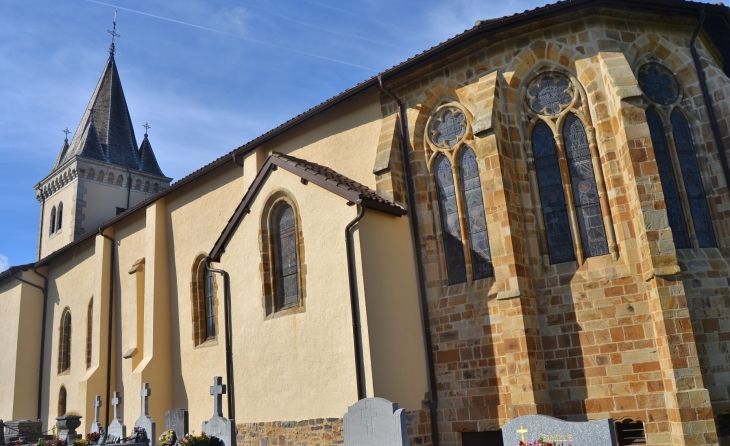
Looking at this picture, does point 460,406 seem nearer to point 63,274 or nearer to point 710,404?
point 710,404

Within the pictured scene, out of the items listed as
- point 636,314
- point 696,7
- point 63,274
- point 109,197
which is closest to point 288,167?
point 636,314

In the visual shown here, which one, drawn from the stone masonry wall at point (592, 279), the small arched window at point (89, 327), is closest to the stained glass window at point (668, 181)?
the stone masonry wall at point (592, 279)

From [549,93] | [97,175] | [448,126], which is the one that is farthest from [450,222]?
[97,175]

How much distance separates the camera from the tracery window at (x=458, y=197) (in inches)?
470

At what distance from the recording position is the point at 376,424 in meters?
8.84

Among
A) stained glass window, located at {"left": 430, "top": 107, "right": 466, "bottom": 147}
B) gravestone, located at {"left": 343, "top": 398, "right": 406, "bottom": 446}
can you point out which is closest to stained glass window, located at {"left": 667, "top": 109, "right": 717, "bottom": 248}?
stained glass window, located at {"left": 430, "top": 107, "right": 466, "bottom": 147}

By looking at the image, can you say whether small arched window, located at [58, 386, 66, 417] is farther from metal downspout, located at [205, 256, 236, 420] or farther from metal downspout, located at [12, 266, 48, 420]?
metal downspout, located at [205, 256, 236, 420]

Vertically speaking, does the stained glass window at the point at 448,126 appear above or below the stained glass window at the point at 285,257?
above

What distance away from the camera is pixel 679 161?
11164 mm

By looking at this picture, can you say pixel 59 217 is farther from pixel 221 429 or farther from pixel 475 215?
pixel 475 215

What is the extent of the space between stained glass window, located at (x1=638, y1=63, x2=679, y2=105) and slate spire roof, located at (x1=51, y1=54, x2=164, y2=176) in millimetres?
25820

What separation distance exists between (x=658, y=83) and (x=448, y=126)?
154 inches

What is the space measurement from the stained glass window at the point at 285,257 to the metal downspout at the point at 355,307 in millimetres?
1725

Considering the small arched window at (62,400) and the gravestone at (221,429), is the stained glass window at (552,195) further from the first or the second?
the small arched window at (62,400)
